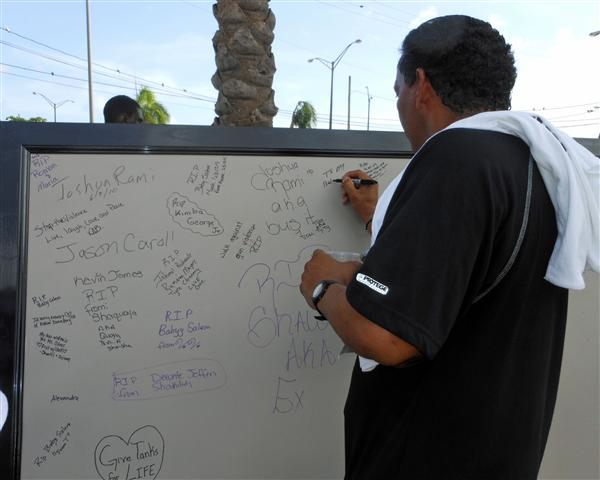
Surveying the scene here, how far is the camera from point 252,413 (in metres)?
2.09

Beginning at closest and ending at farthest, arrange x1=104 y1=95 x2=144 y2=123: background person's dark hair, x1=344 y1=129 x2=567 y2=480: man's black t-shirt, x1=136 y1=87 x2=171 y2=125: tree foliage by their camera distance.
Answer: x1=344 y1=129 x2=567 y2=480: man's black t-shirt, x1=104 y1=95 x2=144 y2=123: background person's dark hair, x1=136 y1=87 x2=171 y2=125: tree foliage

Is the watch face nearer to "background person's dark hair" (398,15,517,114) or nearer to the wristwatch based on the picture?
the wristwatch

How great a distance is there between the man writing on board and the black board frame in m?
0.81

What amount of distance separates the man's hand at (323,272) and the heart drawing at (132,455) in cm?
102

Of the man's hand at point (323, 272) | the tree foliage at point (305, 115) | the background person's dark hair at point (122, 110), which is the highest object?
the tree foliage at point (305, 115)

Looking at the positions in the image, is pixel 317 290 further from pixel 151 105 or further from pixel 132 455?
pixel 151 105

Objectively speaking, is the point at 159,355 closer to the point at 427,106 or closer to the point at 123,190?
the point at 123,190

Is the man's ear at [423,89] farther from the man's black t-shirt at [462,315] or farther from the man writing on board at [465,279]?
the man's black t-shirt at [462,315]

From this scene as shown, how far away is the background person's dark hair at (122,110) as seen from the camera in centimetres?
314

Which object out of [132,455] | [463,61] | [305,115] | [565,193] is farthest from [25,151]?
[305,115]

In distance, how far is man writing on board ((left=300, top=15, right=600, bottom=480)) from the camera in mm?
1052

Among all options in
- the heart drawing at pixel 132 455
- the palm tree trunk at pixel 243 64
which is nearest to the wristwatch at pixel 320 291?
the heart drawing at pixel 132 455

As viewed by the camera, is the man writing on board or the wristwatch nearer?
the man writing on board

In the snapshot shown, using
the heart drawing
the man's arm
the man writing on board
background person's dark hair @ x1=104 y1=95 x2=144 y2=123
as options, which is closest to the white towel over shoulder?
the man writing on board
